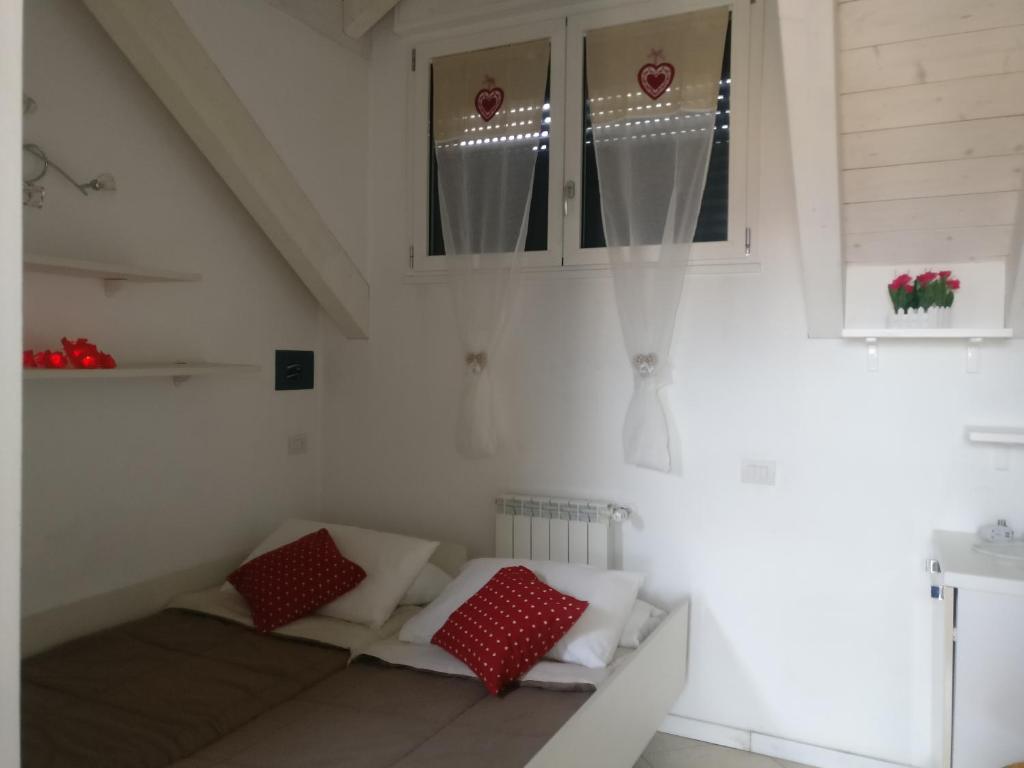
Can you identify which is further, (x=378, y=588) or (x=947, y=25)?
(x=378, y=588)

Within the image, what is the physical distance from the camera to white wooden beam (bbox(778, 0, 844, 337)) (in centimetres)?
188

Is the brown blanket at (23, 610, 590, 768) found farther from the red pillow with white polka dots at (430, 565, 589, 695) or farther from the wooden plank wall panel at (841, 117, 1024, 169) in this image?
the wooden plank wall panel at (841, 117, 1024, 169)

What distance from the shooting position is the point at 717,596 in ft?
9.65

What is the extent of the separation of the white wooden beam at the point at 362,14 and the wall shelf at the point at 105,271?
4.94ft

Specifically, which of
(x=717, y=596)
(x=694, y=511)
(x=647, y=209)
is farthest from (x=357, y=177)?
(x=717, y=596)

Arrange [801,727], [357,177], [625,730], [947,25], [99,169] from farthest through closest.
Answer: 1. [357,177]
2. [801,727]
3. [99,169]
4. [625,730]
5. [947,25]

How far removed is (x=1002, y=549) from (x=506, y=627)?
152 centimetres

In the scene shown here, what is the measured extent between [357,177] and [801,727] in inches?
115

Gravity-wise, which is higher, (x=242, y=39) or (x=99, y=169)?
(x=242, y=39)

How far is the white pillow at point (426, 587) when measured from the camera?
2.96 m

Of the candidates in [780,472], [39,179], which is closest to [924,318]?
[780,472]

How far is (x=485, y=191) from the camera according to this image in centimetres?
327

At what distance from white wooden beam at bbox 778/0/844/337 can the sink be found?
803mm

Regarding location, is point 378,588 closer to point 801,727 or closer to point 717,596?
point 717,596
